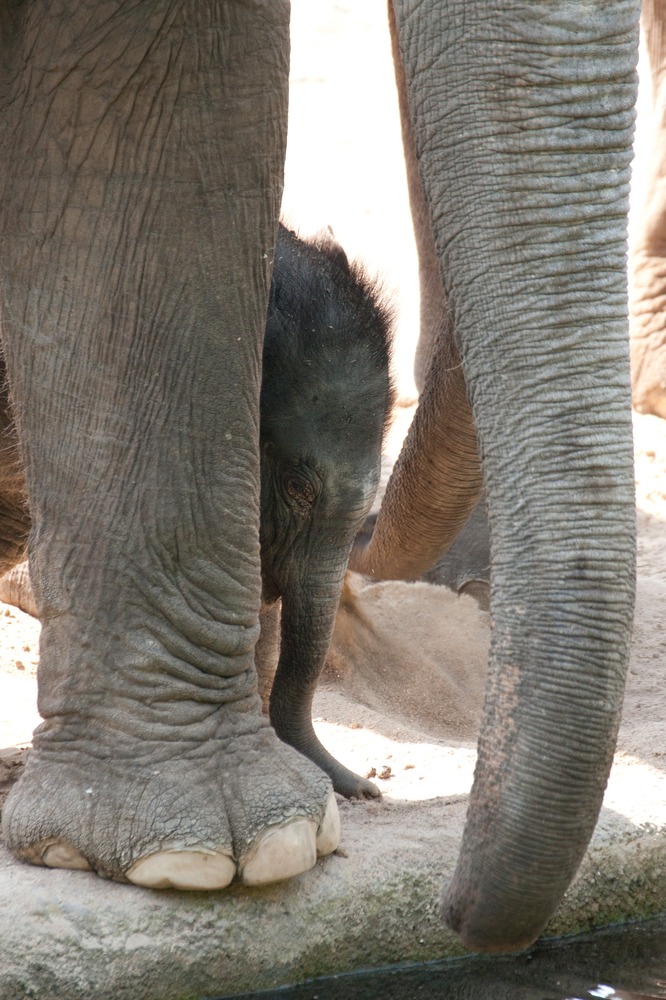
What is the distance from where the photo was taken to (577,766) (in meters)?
1.94

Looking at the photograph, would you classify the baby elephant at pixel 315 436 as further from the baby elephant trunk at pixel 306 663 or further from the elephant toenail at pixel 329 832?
the elephant toenail at pixel 329 832

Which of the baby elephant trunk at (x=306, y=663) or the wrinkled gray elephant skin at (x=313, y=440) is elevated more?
the wrinkled gray elephant skin at (x=313, y=440)

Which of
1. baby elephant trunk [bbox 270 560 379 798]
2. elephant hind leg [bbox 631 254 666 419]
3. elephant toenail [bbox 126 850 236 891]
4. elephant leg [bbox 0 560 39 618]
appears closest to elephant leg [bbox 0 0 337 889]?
elephant toenail [bbox 126 850 236 891]

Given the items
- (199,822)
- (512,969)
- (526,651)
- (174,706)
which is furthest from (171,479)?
(512,969)

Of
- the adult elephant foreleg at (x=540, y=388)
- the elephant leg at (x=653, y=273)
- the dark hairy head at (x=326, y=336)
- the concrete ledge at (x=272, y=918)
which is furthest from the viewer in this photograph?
the elephant leg at (x=653, y=273)

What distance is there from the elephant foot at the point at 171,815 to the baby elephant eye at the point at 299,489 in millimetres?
690

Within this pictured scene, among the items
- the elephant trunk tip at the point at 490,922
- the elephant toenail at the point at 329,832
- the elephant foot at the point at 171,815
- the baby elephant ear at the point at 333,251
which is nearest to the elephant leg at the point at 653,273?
the baby elephant ear at the point at 333,251

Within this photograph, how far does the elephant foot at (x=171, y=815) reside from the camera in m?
2.46

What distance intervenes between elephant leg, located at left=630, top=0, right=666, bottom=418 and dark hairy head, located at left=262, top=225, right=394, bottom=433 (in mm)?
3511

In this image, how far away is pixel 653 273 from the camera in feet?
22.0

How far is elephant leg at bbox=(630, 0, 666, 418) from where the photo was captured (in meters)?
6.60

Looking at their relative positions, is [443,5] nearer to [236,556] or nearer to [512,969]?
[236,556]

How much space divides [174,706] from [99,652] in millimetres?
159

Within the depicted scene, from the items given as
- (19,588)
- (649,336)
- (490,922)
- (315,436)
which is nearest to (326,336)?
(315,436)
